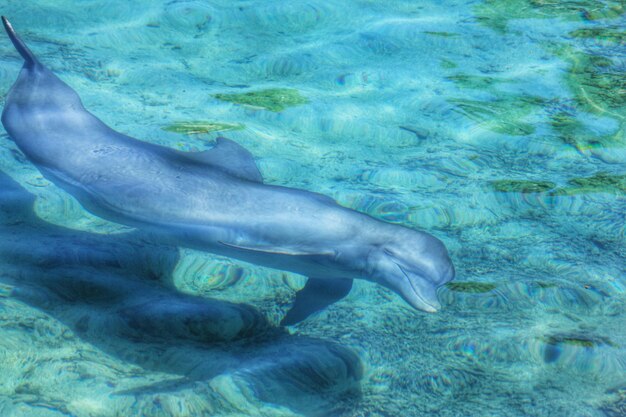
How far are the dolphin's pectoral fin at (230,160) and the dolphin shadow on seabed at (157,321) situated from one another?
25.6 inches

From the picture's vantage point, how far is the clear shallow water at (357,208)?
3238 mm

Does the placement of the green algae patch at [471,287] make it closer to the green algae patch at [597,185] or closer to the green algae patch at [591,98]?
the green algae patch at [597,185]

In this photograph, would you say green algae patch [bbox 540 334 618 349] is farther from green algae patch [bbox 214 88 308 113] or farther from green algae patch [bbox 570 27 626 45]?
green algae patch [bbox 570 27 626 45]

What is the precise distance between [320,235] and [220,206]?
25.8 inches

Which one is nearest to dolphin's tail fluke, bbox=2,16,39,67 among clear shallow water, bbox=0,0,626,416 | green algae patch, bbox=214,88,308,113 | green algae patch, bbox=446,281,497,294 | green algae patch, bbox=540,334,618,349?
clear shallow water, bbox=0,0,626,416

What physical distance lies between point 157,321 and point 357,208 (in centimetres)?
177

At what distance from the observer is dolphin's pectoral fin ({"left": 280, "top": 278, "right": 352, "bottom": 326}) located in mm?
3734

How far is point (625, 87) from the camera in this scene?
646cm

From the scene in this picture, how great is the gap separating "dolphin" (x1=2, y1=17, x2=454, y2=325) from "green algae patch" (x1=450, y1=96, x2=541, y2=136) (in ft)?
7.49

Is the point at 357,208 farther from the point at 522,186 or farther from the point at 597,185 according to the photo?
the point at 597,185

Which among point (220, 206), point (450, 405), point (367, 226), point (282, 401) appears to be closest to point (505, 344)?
point (450, 405)

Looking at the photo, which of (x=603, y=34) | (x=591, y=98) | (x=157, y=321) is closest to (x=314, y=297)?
(x=157, y=321)

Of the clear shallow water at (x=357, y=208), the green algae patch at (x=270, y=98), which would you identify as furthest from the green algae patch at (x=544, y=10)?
the green algae patch at (x=270, y=98)

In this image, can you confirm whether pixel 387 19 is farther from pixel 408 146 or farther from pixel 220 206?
pixel 220 206
